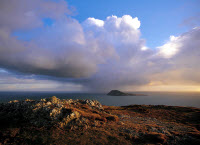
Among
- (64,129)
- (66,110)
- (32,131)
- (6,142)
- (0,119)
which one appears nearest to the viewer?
(6,142)

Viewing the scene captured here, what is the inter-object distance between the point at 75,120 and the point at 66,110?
4.52 m

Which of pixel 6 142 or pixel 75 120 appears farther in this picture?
pixel 75 120

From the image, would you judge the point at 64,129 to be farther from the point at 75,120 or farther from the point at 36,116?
the point at 36,116

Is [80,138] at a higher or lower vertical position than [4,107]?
lower

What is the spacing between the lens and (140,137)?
17.0 m

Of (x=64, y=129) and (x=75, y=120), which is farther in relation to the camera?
(x=75, y=120)

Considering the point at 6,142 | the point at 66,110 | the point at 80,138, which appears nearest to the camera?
the point at 6,142

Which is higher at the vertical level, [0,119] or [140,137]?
[0,119]

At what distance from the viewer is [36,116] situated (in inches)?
823

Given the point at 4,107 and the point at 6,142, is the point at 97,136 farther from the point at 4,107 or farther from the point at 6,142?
the point at 4,107

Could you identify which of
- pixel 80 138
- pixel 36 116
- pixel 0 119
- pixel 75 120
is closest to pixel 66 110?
pixel 75 120

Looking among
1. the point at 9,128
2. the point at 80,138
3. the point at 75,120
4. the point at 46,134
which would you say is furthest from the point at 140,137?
the point at 9,128

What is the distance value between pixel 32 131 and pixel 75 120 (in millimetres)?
7492

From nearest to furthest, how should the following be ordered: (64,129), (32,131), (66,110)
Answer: (32,131), (64,129), (66,110)
